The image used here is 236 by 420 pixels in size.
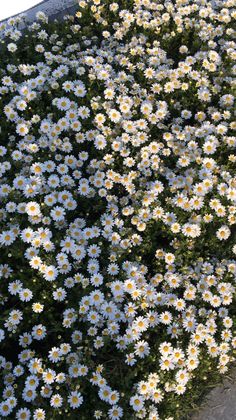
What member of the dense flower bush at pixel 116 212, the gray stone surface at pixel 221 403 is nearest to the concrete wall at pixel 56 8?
the dense flower bush at pixel 116 212

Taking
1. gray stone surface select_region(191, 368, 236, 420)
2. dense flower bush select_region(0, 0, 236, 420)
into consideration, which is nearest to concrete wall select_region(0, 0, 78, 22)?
dense flower bush select_region(0, 0, 236, 420)

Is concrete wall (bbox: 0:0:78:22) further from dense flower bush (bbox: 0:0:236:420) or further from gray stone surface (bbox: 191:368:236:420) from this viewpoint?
gray stone surface (bbox: 191:368:236:420)

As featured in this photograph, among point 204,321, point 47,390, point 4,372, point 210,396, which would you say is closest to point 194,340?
point 204,321

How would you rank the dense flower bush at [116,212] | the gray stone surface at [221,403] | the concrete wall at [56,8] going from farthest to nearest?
1. the concrete wall at [56,8]
2. the gray stone surface at [221,403]
3. the dense flower bush at [116,212]

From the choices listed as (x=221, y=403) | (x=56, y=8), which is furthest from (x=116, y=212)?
(x=56, y=8)

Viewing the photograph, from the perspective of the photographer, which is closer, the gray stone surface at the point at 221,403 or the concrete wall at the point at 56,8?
the gray stone surface at the point at 221,403

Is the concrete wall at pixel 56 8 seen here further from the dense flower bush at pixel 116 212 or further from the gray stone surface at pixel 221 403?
the gray stone surface at pixel 221 403
